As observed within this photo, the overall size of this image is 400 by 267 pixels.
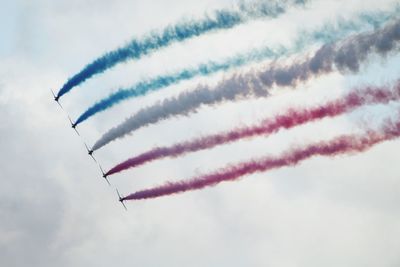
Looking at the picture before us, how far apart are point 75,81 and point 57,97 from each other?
10.5ft

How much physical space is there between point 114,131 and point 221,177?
899cm

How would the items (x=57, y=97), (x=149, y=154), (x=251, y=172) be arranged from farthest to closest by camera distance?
(x=57, y=97), (x=149, y=154), (x=251, y=172)

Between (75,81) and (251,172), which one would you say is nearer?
(251,172)

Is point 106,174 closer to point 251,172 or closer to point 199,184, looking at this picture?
point 199,184

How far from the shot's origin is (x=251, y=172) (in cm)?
4772

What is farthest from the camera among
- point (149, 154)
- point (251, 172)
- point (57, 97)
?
point (57, 97)

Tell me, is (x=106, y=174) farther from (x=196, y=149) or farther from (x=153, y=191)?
(x=196, y=149)

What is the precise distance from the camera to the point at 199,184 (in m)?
50.7

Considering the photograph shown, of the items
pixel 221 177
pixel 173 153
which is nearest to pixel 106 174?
pixel 173 153

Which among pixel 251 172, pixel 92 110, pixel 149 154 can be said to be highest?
pixel 92 110

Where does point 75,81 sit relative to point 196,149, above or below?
above

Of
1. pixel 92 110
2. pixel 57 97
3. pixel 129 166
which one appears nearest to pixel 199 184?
pixel 129 166

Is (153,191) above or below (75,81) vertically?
below

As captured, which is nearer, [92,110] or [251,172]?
[251,172]
